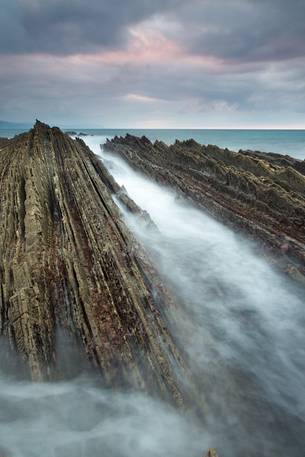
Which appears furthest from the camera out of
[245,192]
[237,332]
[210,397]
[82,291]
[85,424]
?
[245,192]

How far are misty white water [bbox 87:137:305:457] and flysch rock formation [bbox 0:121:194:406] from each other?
113cm

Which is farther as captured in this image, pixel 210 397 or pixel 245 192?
pixel 245 192

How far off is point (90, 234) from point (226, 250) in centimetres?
689

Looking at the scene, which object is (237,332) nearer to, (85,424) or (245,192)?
(85,424)

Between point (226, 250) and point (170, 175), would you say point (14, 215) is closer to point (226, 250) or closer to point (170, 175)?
point (226, 250)

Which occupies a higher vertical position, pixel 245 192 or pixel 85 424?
pixel 245 192

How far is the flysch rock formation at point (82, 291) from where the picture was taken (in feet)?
24.4

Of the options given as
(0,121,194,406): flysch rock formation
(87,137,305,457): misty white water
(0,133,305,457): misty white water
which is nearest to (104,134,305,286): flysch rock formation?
(87,137,305,457): misty white water

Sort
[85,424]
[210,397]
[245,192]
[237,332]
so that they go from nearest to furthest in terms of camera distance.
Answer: [85,424]
[210,397]
[237,332]
[245,192]

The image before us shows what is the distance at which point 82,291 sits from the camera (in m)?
8.48

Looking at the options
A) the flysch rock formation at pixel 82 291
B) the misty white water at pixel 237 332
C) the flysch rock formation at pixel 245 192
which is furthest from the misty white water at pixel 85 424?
the flysch rock formation at pixel 245 192

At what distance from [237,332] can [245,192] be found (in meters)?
9.10

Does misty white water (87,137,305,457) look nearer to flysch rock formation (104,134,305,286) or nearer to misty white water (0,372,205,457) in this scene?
flysch rock formation (104,134,305,286)

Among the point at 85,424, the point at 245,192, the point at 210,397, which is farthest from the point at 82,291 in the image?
the point at 245,192
